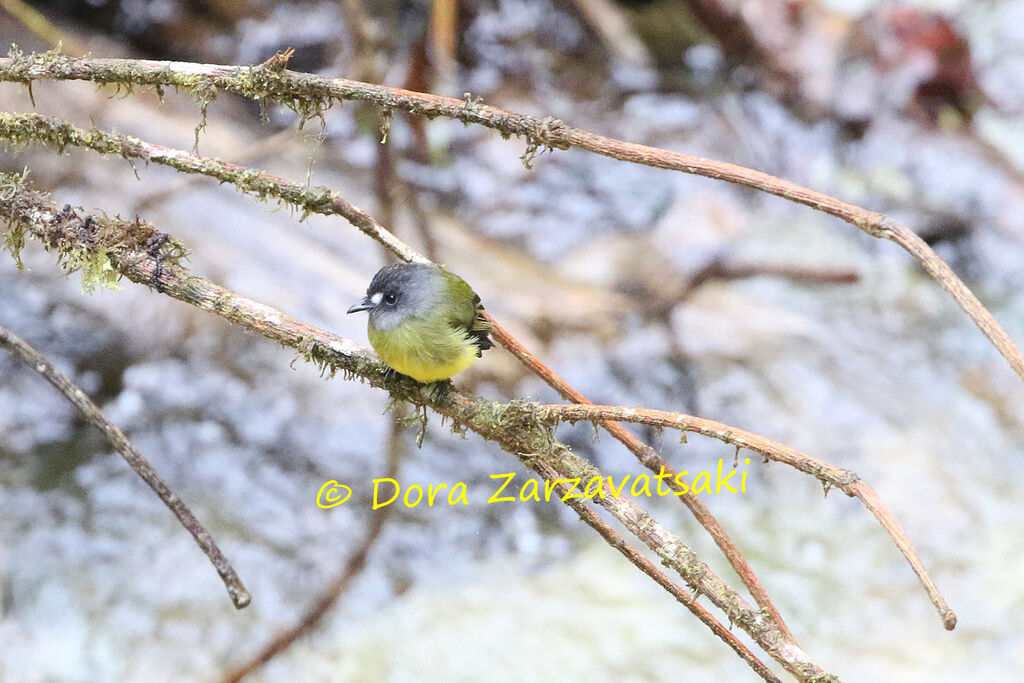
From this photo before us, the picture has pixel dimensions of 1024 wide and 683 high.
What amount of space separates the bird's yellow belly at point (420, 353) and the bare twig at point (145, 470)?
536 mm

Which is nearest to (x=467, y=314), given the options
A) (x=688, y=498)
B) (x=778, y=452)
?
(x=688, y=498)

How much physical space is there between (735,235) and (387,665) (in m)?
3.64

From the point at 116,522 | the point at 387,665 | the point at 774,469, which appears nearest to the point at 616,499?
the point at 387,665

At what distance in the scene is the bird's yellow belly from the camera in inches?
79.9

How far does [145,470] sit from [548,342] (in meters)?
3.13

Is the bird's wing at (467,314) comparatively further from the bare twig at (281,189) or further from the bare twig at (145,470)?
the bare twig at (145,470)

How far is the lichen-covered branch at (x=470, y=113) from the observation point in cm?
140

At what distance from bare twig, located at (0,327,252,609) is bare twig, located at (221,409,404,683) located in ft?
4.53

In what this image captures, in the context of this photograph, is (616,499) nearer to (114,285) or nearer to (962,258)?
(114,285)

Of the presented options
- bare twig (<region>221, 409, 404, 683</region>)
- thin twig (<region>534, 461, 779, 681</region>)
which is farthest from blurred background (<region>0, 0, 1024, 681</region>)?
thin twig (<region>534, 461, 779, 681</region>)

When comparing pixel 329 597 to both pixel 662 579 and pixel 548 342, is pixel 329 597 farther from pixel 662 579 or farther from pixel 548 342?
pixel 662 579

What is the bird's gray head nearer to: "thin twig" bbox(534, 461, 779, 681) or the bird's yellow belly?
the bird's yellow belly

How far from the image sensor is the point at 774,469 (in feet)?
14.9

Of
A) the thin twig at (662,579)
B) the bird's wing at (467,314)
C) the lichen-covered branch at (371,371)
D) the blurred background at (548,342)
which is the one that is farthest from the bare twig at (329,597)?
the thin twig at (662,579)
